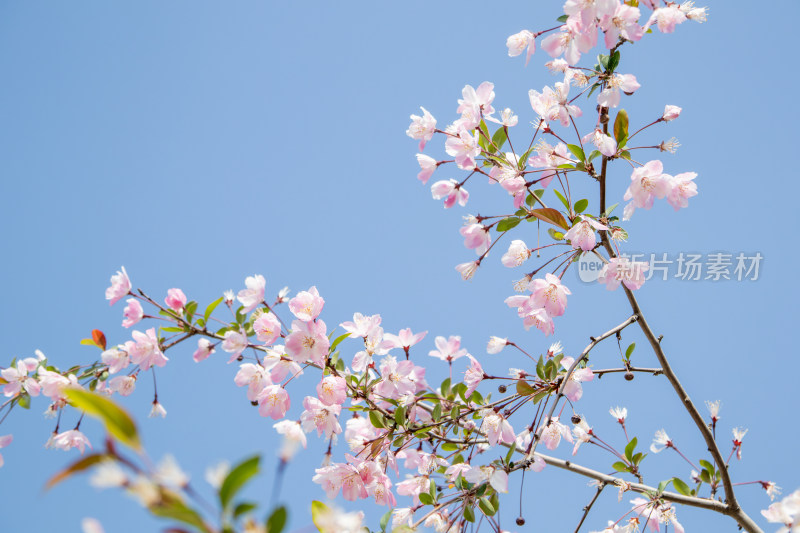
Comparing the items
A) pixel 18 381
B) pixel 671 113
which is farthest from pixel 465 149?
pixel 18 381

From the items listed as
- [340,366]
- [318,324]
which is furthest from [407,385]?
[318,324]

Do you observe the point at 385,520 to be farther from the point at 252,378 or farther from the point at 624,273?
the point at 624,273

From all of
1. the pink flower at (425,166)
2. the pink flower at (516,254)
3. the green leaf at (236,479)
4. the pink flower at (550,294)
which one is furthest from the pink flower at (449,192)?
the green leaf at (236,479)

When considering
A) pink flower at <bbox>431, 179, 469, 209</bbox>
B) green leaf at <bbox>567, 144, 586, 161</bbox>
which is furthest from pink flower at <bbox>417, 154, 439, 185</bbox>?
green leaf at <bbox>567, 144, 586, 161</bbox>

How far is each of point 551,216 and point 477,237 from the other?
29 centimetres

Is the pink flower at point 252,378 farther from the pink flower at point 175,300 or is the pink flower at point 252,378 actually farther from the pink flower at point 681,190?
the pink flower at point 681,190

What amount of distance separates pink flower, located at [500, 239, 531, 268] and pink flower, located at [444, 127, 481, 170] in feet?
1.08

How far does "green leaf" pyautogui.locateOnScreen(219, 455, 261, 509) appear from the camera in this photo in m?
0.54

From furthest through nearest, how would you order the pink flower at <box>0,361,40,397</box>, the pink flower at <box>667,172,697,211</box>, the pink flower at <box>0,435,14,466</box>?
the pink flower at <box>0,435,14,466</box> → the pink flower at <box>0,361,40,397</box> → the pink flower at <box>667,172,697,211</box>

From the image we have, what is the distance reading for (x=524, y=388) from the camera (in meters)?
1.71

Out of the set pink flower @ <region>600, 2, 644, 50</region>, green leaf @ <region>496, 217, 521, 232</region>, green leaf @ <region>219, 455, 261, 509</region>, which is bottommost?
green leaf @ <region>219, 455, 261, 509</region>

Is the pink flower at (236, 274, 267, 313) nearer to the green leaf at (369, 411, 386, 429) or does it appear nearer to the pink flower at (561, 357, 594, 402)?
the green leaf at (369, 411, 386, 429)

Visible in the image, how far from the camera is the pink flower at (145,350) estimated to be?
6.21 feet

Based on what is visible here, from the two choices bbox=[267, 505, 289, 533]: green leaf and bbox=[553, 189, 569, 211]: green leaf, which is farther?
bbox=[553, 189, 569, 211]: green leaf
